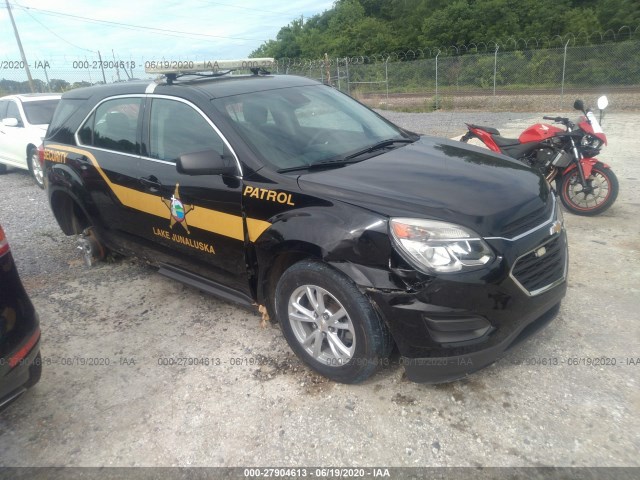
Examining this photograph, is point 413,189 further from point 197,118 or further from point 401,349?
point 197,118

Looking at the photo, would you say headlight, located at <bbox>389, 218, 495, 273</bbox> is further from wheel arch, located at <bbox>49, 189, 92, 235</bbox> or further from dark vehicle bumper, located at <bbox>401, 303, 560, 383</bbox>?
wheel arch, located at <bbox>49, 189, 92, 235</bbox>

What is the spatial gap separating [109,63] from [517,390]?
19.5 m

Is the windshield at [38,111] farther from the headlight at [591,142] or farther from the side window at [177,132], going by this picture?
the headlight at [591,142]

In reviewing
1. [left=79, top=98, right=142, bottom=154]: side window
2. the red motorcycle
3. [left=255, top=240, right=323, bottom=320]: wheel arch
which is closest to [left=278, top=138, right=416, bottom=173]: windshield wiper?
[left=255, top=240, right=323, bottom=320]: wheel arch

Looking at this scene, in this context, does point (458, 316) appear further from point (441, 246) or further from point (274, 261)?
point (274, 261)

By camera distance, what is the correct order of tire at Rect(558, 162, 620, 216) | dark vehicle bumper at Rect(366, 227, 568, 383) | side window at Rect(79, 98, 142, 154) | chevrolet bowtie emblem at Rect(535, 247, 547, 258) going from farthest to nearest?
tire at Rect(558, 162, 620, 216), side window at Rect(79, 98, 142, 154), chevrolet bowtie emblem at Rect(535, 247, 547, 258), dark vehicle bumper at Rect(366, 227, 568, 383)

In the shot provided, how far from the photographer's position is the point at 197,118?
3.39m

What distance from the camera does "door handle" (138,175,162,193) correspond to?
11.9 feet

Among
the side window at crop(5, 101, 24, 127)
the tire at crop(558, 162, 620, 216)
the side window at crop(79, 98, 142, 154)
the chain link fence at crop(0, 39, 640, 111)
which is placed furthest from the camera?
the chain link fence at crop(0, 39, 640, 111)

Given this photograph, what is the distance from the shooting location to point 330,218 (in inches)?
106

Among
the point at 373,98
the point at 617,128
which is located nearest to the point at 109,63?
the point at 373,98

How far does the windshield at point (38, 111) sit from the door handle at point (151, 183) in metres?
6.39

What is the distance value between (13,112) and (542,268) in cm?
971

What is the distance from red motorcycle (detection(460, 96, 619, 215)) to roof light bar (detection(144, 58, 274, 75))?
9.74 ft
